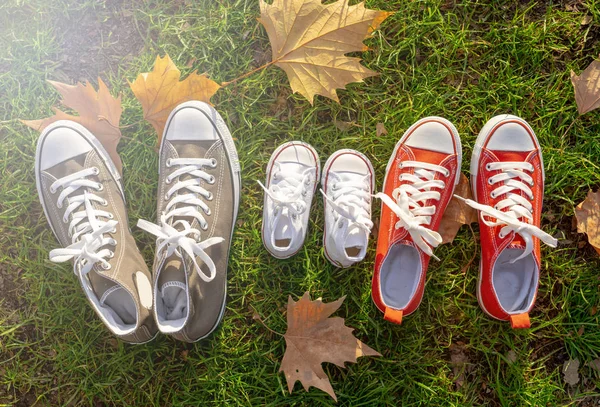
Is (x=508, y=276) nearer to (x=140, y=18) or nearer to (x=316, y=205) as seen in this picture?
(x=316, y=205)

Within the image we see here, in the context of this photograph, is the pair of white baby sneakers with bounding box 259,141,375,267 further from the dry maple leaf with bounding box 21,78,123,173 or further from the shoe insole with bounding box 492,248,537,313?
the dry maple leaf with bounding box 21,78,123,173

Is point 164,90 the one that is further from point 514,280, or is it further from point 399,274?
point 514,280

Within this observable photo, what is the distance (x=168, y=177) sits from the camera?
69.3 inches

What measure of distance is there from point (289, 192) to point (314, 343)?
0.63 meters

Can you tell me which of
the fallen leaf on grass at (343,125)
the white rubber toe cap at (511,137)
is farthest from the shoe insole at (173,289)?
the white rubber toe cap at (511,137)

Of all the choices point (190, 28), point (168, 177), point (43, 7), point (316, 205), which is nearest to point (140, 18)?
point (190, 28)

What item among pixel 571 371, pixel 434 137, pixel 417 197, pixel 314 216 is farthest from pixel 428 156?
pixel 571 371

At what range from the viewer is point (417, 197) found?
1.73 meters

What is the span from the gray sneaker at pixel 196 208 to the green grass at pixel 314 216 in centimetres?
8

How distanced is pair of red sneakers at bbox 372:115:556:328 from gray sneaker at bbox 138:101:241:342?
0.64 meters

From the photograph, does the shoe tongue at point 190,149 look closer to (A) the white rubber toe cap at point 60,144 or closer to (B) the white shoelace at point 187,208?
(B) the white shoelace at point 187,208

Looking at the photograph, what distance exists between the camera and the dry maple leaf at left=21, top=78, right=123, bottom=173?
68.2 inches

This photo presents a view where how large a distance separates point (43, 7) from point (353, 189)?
157 centimetres

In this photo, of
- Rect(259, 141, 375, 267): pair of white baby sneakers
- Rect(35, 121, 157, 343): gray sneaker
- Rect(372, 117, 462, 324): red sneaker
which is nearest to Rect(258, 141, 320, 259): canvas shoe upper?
Rect(259, 141, 375, 267): pair of white baby sneakers
